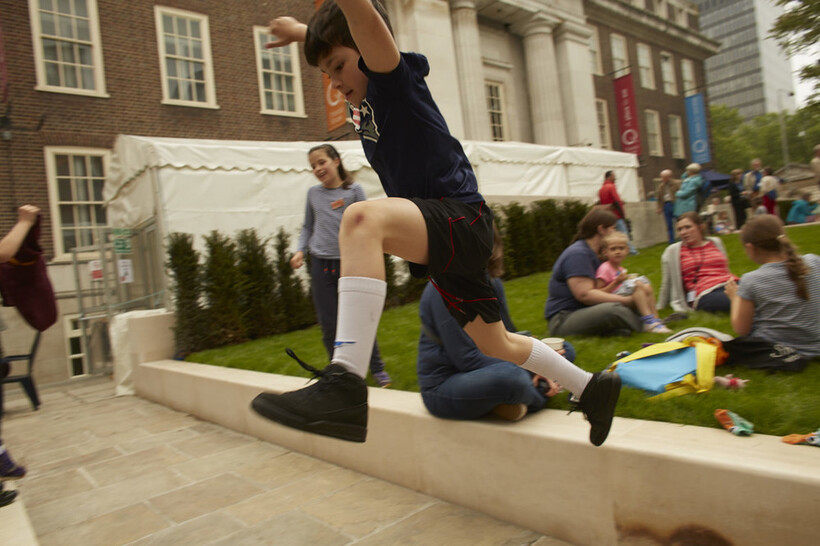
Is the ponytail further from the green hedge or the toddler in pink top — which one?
the green hedge

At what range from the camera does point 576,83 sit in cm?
2427

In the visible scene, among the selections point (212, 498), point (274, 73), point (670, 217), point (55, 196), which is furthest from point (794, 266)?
point (274, 73)

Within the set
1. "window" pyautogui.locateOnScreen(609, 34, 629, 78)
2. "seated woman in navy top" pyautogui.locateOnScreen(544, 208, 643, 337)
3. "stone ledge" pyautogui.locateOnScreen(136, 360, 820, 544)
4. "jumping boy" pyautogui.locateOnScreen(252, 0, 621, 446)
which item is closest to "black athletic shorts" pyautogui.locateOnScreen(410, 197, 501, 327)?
"jumping boy" pyautogui.locateOnScreen(252, 0, 621, 446)

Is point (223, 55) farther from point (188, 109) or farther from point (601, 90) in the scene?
point (601, 90)

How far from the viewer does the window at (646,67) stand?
32.6 metres

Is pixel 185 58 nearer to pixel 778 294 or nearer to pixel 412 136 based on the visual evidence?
pixel 412 136

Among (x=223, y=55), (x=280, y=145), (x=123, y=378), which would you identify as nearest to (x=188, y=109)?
(x=223, y=55)

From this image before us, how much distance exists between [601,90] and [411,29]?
1407 cm

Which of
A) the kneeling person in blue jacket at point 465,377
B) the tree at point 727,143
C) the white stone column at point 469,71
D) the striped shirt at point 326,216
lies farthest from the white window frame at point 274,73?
the tree at point 727,143

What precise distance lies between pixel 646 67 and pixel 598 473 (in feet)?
117

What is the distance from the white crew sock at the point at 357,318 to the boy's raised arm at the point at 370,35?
2.35ft

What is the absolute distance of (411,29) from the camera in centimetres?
1917

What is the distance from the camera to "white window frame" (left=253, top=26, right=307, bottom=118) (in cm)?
1753

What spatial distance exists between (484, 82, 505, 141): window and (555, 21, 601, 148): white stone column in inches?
107
